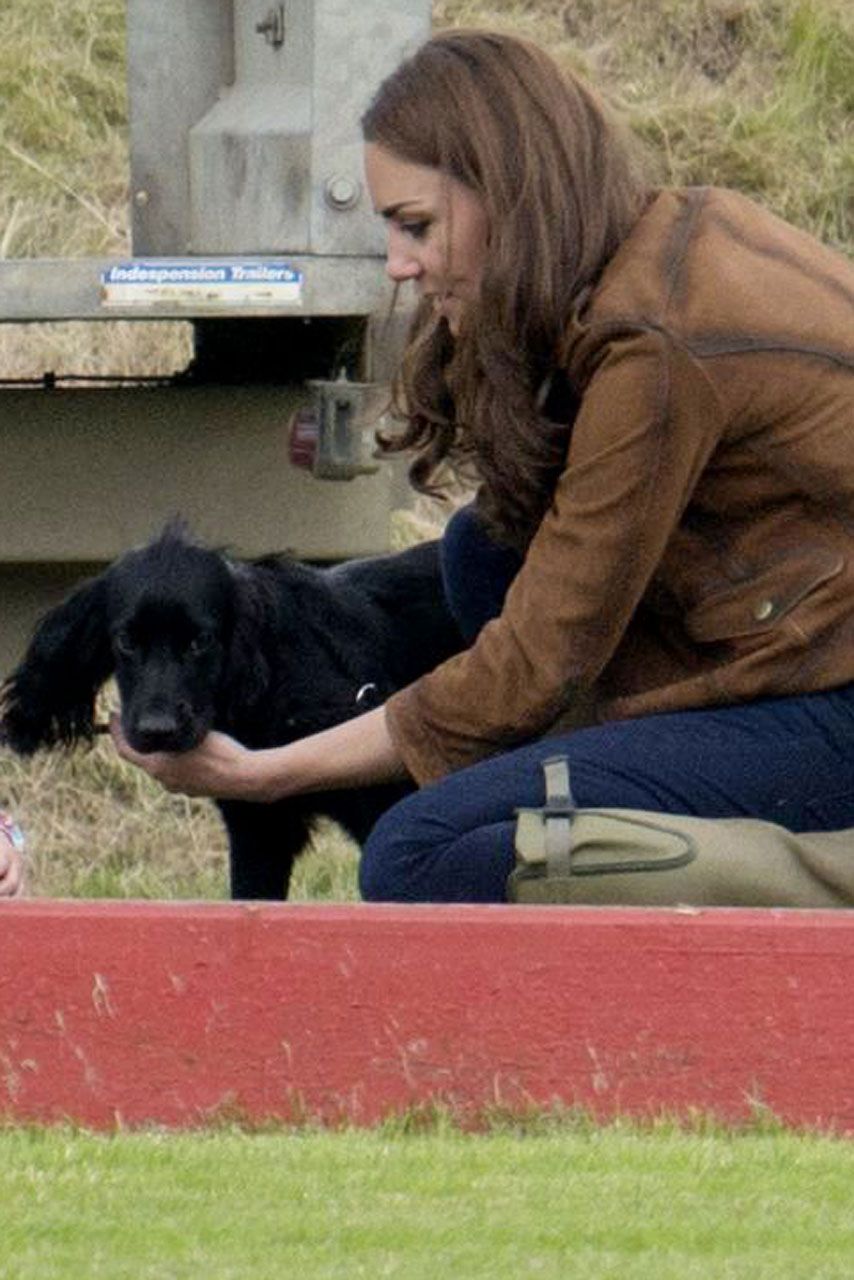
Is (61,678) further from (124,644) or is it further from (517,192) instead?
(517,192)

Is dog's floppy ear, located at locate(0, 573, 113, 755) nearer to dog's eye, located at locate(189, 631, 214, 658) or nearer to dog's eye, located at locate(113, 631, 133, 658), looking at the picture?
dog's eye, located at locate(113, 631, 133, 658)

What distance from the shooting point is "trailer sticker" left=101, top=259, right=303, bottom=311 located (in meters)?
6.06

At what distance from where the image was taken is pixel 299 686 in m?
6.69

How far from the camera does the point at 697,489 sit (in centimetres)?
461

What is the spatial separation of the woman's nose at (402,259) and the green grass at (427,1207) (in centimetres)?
139

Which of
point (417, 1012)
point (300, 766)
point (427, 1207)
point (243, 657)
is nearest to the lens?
point (427, 1207)

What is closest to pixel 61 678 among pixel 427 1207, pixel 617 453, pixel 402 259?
pixel 402 259

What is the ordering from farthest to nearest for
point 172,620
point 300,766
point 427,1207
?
point 172,620 → point 300,766 → point 427,1207

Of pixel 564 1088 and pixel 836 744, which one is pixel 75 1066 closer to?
pixel 564 1088

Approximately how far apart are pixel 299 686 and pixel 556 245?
2.37m

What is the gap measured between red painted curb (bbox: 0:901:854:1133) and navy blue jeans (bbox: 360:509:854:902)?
1.69 ft

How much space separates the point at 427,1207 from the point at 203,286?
3.01 metres

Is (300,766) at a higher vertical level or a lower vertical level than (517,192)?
lower

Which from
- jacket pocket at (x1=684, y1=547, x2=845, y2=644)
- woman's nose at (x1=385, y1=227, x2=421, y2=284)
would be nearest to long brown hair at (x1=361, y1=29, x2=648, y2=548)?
woman's nose at (x1=385, y1=227, x2=421, y2=284)
